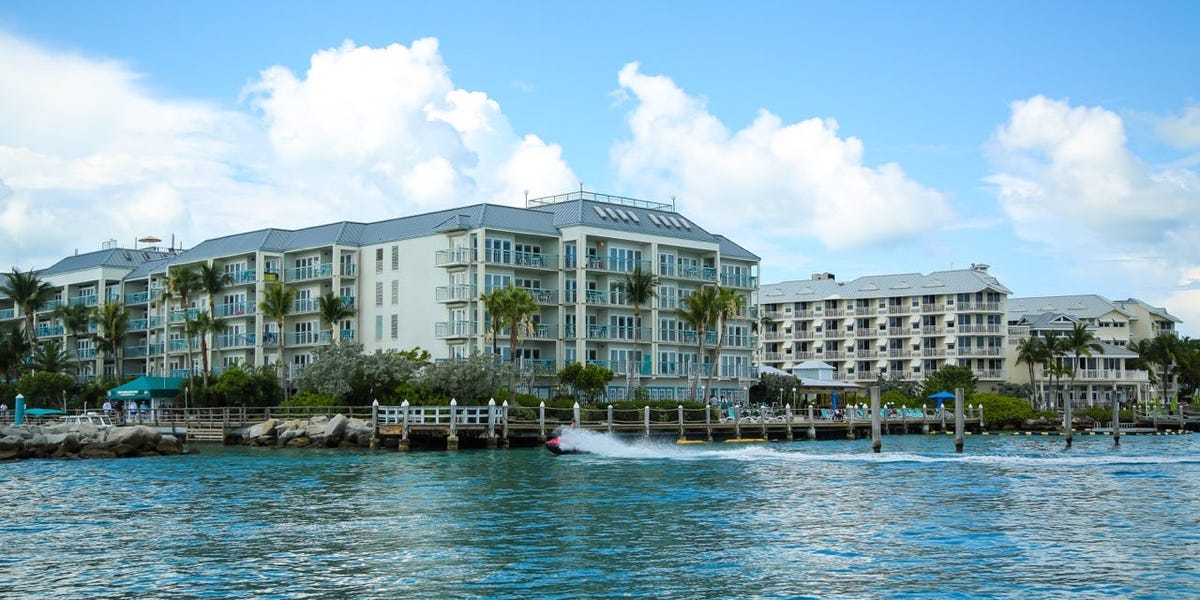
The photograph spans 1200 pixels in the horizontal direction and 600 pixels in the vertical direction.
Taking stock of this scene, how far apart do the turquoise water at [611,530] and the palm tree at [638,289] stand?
3311 cm

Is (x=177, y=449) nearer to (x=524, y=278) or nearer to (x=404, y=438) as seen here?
(x=404, y=438)

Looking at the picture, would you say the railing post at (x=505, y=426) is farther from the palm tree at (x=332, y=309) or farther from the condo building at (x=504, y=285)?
the palm tree at (x=332, y=309)

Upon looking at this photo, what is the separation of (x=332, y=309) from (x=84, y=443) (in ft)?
76.7

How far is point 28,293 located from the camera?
11200cm

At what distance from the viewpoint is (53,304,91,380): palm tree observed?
112062 millimetres

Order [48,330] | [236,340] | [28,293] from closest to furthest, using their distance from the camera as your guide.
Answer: [236,340] < [28,293] < [48,330]

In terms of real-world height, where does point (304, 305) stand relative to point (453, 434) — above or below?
above

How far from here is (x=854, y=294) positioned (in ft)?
453

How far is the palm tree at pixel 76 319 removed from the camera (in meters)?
112

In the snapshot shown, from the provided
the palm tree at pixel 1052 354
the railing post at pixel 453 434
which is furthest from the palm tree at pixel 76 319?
the palm tree at pixel 1052 354

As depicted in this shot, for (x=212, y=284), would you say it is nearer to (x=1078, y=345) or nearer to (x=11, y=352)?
(x=11, y=352)

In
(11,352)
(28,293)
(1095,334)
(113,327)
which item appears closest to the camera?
(11,352)

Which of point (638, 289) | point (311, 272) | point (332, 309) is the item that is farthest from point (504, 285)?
point (311, 272)

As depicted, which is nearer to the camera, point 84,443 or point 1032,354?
point 84,443
